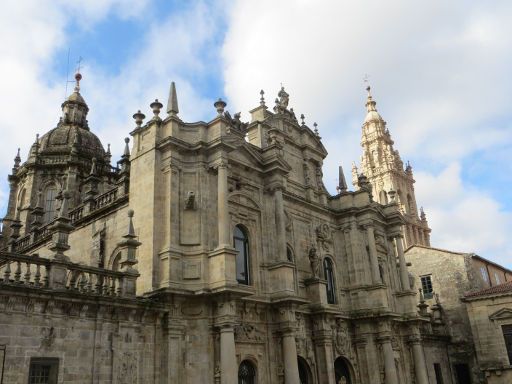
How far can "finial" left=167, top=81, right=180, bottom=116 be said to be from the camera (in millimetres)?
18077

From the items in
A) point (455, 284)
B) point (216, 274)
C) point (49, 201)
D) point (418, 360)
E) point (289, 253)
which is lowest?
point (418, 360)

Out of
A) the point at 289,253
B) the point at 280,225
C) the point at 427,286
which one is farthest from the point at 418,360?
the point at 280,225

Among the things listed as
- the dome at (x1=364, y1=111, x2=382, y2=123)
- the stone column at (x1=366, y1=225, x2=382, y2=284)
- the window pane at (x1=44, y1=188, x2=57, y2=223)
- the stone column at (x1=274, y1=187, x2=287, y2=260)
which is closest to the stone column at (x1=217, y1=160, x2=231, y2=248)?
the stone column at (x1=274, y1=187, x2=287, y2=260)

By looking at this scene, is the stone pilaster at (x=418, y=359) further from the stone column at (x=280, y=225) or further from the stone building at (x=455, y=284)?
the stone column at (x=280, y=225)

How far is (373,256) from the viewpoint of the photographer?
25078 millimetres

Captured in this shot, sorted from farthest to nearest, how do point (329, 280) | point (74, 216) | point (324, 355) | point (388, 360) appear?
point (329, 280) → point (388, 360) → point (74, 216) → point (324, 355)

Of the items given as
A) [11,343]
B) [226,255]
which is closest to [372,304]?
[226,255]

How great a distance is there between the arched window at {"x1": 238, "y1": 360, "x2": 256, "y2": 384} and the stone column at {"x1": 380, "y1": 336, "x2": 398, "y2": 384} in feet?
27.5

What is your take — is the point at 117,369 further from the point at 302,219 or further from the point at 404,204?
the point at 404,204

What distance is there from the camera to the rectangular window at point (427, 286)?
3544cm

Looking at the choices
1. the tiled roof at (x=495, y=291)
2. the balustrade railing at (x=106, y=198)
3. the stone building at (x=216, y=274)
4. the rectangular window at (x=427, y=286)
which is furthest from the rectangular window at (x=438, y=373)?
the balustrade railing at (x=106, y=198)

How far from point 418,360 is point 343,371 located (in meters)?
5.62

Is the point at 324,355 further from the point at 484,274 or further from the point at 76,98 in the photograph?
the point at 76,98

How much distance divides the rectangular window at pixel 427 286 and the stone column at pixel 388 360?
13.2m
